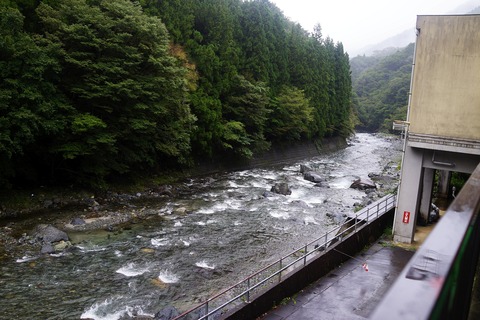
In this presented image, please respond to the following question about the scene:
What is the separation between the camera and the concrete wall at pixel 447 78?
12.6m

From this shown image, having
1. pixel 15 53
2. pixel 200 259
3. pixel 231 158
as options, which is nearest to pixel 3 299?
pixel 200 259

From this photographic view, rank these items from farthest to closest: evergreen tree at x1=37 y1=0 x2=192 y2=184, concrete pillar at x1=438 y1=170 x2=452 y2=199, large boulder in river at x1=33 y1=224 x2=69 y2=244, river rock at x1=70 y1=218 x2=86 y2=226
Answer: concrete pillar at x1=438 y1=170 x2=452 y2=199
evergreen tree at x1=37 y1=0 x2=192 y2=184
river rock at x1=70 y1=218 x2=86 y2=226
large boulder in river at x1=33 y1=224 x2=69 y2=244

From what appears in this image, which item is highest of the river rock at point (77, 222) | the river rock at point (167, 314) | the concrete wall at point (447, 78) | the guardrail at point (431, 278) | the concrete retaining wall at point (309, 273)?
the concrete wall at point (447, 78)

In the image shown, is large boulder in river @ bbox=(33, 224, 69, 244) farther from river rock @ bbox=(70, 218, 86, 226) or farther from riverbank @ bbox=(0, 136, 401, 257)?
river rock @ bbox=(70, 218, 86, 226)

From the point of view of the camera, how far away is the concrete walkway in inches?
384

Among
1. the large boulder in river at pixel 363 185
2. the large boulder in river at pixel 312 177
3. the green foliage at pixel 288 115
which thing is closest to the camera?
the large boulder in river at pixel 363 185

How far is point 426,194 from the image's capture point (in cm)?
1598

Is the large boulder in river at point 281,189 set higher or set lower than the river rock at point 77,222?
higher

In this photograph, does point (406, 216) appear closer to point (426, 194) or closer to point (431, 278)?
point (426, 194)

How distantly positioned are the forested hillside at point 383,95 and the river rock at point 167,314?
75.1m

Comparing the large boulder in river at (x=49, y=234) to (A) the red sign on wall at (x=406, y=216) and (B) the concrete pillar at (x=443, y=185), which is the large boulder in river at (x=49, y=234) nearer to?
(A) the red sign on wall at (x=406, y=216)

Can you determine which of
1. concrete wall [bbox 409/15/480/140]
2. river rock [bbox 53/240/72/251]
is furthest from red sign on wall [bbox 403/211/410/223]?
river rock [bbox 53/240/72/251]

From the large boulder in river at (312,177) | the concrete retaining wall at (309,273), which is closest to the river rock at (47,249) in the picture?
the concrete retaining wall at (309,273)

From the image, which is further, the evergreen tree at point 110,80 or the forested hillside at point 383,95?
the forested hillside at point 383,95
